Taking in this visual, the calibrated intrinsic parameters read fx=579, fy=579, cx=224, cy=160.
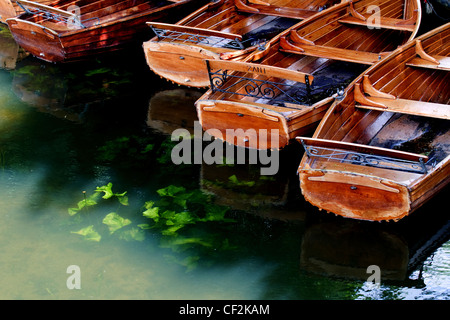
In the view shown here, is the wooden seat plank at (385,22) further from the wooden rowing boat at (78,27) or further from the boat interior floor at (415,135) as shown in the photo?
the wooden rowing boat at (78,27)

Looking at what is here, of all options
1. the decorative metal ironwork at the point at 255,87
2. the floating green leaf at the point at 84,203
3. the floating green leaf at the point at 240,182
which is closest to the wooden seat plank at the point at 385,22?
the decorative metal ironwork at the point at 255,87

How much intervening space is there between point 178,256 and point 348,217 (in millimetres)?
1717

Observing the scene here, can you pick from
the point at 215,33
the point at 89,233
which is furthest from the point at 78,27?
the point at 89,233

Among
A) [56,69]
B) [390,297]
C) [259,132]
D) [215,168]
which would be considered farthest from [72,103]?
[390,297]

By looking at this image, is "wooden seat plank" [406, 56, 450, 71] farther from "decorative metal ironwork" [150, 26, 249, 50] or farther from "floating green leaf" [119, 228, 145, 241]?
"floating green leaf" [119, 228, 145, 241]

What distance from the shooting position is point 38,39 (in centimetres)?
880

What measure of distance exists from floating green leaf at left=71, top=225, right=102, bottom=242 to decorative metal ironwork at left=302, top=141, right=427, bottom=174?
7.41ft

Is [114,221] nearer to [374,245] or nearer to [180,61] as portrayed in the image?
[374,245]

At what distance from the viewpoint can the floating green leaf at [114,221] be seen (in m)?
5.94

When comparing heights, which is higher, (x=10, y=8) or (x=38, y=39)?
(x=10, y=8)

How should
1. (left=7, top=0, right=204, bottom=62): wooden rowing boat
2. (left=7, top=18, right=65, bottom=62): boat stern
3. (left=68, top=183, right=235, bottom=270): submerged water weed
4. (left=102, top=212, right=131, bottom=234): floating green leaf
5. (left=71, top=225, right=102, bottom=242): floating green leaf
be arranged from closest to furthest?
(left=68, top=183, right=235, bottom=270): submerged water weed < (left=71, top=225, right=102, bottom=242): floating green leaf < (left=102, top=212, right=131, bottom=234): floating green leaf < (left=7, top=18, right=65, bottom=62): boat stern < (left=7, top=0, right=204, bottom=62): wooden rowing boat

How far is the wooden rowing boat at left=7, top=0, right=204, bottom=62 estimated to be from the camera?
8.64 meters

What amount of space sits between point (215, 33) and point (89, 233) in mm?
3233

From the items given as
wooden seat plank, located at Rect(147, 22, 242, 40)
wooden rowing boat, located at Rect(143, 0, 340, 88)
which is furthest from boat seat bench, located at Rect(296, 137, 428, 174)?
wooden seat plank, located at Rect(147, 22, 242, 40)
